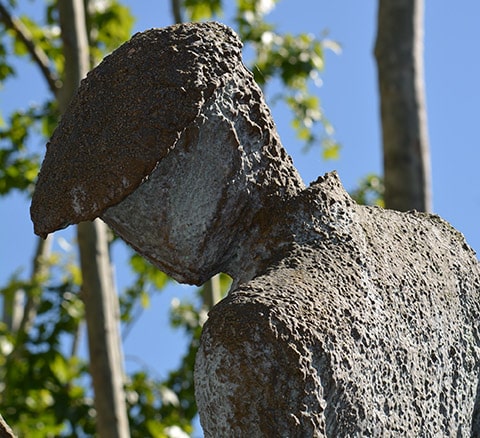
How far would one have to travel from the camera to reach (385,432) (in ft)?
6.83

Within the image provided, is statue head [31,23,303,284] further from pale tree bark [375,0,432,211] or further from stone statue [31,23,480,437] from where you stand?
pale tree bark [375,0,432,211]

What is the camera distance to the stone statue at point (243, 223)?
79.4 inches

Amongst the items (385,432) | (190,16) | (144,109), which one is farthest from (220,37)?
(190,16)

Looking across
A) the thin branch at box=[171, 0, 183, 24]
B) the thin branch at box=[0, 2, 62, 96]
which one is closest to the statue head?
the thin branch at box=[0, 2, 62, 96]

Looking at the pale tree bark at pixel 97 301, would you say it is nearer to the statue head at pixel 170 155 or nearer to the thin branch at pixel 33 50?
the thin branch at pixel 33 50

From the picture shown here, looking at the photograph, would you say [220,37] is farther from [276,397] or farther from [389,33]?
[389,33]

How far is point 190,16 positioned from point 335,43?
42.6 inches

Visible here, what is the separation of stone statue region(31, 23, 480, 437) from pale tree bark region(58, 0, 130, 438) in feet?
10.1

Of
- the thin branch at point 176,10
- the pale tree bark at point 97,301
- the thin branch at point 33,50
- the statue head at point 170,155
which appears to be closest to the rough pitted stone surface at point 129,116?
the statue head at point 170,155

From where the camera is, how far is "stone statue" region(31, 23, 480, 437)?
2.02m

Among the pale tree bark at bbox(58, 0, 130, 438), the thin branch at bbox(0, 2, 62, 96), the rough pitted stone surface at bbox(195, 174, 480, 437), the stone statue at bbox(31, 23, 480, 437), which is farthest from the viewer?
the thin branch at bbox(0, 2, 62, 96)

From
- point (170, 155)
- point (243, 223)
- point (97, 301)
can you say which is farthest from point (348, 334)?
point (97, 301)

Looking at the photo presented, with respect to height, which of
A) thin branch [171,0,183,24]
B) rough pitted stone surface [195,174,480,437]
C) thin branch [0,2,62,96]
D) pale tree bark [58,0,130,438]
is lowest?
rough pitted stone surface [195,174,480,437]

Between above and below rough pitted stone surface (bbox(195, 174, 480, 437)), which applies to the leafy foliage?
above
